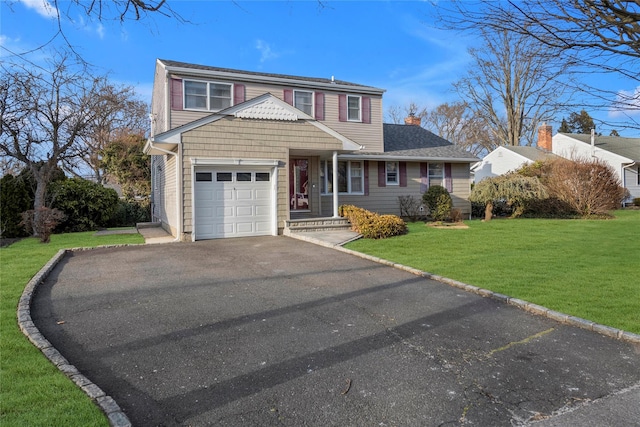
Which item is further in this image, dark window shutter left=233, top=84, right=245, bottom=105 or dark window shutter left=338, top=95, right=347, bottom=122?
dark window shutter left=338, top=95, right=347, bottom=122

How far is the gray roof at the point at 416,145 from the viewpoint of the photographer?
18.6 meters

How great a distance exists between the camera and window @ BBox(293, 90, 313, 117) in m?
16.9

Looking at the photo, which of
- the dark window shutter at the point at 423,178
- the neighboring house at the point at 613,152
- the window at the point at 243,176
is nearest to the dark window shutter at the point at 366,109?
the dark window shutter at the point at 423,178

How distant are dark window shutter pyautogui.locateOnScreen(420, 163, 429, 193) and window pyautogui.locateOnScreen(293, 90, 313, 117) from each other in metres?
5.87

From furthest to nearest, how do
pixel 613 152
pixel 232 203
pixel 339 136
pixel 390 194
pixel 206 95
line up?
1. pixel 613 152
2. pixel 390 194
3. pixel 206 95
4. pixel 339 136
5. pixel 232 203

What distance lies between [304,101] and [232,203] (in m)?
6.26

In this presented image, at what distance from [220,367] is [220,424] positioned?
3.11 ft

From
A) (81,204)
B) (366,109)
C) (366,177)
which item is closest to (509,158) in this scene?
(366,109)

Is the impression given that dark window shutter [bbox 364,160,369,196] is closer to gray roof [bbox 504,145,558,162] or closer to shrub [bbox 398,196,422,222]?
shrub [bbox 398,196,422,222]

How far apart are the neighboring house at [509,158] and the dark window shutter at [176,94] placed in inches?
911

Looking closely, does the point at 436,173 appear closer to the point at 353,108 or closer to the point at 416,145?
the point at 416,145

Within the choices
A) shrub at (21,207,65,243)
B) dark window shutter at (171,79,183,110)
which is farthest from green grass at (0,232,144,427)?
dark window shutter at (171,79,183,110)

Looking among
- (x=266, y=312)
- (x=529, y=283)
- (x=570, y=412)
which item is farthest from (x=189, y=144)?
(x=570, y=412)

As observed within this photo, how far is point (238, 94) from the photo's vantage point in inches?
618
